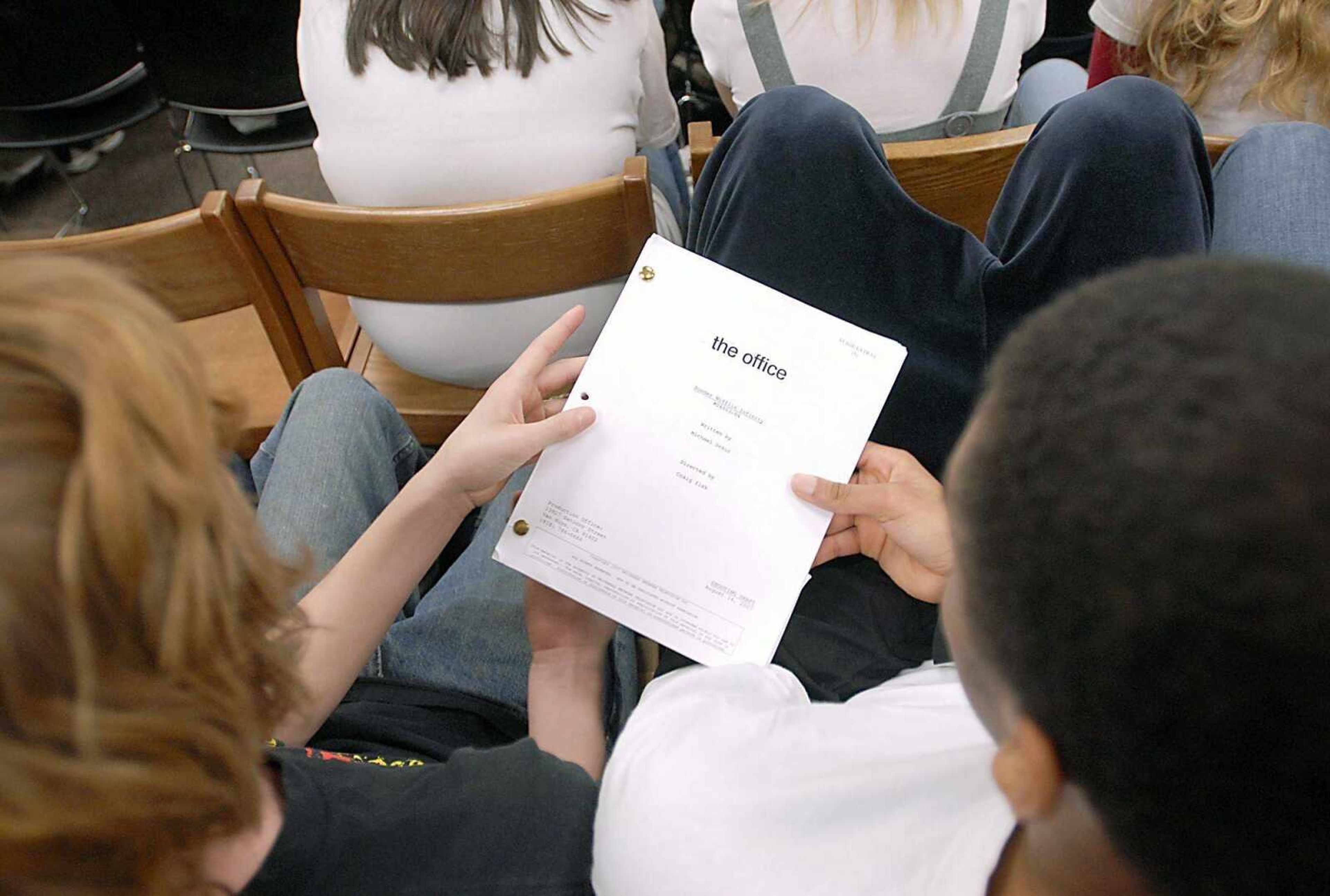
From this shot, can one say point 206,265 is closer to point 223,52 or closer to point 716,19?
point 716,19

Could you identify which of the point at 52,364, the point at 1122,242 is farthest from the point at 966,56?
the point at 52,364

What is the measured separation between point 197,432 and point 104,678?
12cm

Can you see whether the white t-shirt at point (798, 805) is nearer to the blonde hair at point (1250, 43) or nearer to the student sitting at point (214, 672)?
the student sitting at point (214, 672)

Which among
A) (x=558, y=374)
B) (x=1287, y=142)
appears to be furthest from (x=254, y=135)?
(x=1287, y=142)

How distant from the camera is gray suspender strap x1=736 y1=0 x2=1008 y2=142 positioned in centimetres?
117

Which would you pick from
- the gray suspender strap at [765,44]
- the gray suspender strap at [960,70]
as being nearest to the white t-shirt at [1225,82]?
the gray suspender strap at [960,70]

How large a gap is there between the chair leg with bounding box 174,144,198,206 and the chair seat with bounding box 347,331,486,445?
3.99 feet

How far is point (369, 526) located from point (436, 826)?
1.62 ft

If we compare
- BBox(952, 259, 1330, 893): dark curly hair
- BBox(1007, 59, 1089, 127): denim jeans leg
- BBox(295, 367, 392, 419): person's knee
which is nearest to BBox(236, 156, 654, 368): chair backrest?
BBox(295, 367, 392, 419): person's knee

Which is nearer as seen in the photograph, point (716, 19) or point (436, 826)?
point (436, 826)

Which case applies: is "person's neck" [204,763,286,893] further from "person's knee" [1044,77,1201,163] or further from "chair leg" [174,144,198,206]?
"chair leg" [174,144,198,206]

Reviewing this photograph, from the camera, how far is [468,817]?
66 cm

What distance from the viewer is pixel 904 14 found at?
1138mm

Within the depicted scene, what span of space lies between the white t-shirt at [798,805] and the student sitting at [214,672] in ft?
0.24
